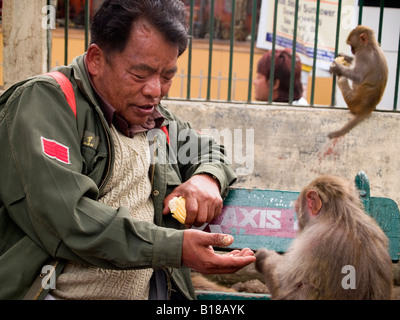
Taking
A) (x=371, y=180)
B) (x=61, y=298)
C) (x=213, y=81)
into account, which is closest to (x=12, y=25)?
(x=61, y=298)

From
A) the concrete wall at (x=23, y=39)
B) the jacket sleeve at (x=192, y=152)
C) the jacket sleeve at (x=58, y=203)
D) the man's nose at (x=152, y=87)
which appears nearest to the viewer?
the jacket sleeve at (x=58, y=203)

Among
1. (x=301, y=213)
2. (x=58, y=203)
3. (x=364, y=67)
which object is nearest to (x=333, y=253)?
(x=301, y=213)

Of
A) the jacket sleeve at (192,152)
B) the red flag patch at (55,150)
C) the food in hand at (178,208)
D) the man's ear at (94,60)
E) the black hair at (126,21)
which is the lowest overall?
the food in hand at (178,208)

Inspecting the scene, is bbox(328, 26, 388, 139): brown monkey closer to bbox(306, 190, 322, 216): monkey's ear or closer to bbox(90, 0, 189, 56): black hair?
bbox(306, 190, 322, 216): monkey's ear

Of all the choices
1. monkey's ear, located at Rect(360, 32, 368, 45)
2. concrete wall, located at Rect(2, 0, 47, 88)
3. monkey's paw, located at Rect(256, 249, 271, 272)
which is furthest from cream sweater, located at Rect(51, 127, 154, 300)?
monkey's ear, located at Rect(360, 32, 368, 45)

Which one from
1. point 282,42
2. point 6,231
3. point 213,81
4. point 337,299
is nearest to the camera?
point 6,231

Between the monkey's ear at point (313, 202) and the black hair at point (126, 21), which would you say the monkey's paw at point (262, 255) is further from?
the black hair at point (126, 21)

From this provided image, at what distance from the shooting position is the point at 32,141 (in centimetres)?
187

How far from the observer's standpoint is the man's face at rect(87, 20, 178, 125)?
216 centimetres

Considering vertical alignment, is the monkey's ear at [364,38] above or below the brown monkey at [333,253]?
above

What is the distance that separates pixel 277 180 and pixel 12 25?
252cm

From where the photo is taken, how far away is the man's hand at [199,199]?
229 centimetres

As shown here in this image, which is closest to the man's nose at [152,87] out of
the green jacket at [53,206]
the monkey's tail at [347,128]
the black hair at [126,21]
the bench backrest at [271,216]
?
the black hair at [126,21]
